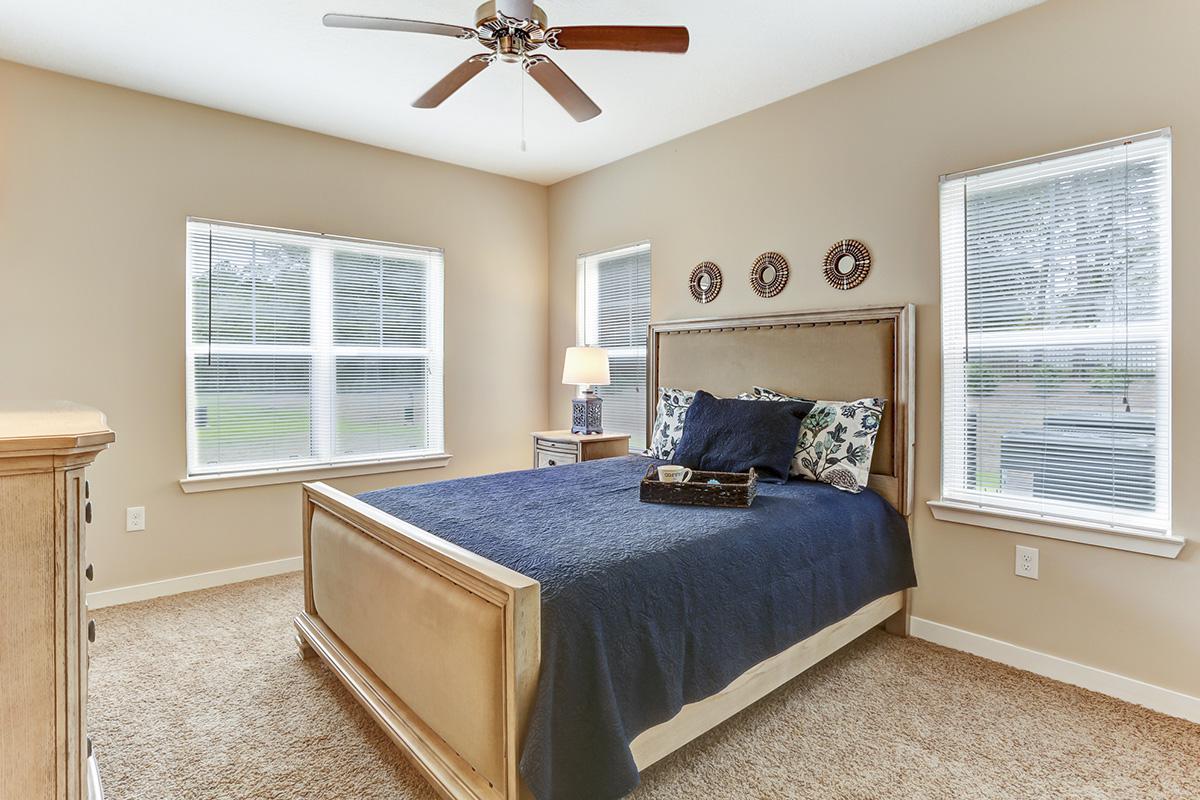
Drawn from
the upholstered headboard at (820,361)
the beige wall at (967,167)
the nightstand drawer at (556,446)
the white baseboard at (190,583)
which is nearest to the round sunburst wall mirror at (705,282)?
the beige wall at (967,167)

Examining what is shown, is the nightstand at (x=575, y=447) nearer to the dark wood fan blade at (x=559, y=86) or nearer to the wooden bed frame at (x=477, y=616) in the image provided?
the wooden bed frame at (x=477, y=616)

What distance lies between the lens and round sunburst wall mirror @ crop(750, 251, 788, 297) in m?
3.38

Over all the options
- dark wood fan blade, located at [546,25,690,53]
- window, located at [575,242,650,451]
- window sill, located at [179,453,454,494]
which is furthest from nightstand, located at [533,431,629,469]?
dark wood fan blade, located at [546,25,690,53]

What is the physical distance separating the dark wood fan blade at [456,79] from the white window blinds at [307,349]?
1.73 m

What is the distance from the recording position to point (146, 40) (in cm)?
274

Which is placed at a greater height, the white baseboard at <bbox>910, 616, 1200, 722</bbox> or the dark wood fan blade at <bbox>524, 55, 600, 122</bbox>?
the dark wood fan blade at <bbox>524, 55, 600, 122</bbox>

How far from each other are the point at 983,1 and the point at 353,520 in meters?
3.13

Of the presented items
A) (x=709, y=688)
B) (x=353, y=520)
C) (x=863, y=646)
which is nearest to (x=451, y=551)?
(x=353, y=520)

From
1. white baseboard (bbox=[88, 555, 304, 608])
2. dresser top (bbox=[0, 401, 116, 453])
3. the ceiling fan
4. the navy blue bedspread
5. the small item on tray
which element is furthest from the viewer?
white baseboard (bbox=[88, 555, 304, 608])

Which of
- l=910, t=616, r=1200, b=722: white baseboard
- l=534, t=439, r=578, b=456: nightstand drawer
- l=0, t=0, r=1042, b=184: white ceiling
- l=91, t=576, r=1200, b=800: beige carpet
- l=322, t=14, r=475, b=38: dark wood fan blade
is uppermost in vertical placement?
l=0, t=0, r=1042, b=184: white ceiling

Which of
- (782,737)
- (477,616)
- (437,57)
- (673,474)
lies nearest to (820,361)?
(673,474)

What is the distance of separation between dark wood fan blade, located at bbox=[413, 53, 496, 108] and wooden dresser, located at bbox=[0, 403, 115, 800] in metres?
1.73

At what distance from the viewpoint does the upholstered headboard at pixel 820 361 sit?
2.81 m

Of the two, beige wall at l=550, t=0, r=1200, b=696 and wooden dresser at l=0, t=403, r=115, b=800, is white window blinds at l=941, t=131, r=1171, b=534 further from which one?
wooden dresser at l=0, t=403, r=115, b=800
